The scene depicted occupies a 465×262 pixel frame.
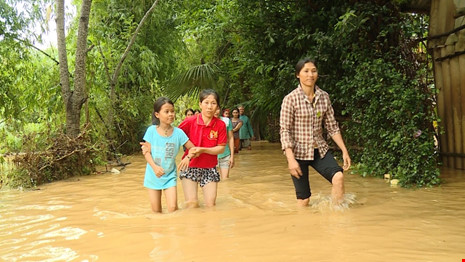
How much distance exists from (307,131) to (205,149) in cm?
119

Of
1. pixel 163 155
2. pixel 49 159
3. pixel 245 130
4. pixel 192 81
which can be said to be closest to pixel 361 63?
pixel 163 155

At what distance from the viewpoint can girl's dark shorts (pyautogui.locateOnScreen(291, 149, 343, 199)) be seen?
4539 millimetres

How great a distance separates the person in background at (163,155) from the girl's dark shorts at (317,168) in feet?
4.19

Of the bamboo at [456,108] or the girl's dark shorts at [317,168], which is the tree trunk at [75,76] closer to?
the girl's dark shorts at [317,168]

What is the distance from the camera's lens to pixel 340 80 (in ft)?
26.7

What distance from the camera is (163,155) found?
194 inches

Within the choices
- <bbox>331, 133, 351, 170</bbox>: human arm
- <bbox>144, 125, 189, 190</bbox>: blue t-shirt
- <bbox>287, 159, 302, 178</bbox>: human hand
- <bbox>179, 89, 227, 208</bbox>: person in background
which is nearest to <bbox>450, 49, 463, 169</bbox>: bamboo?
<bbox>331, 133, 351, 170</bbox>: human arm

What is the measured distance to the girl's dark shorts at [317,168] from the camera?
4.54 meters

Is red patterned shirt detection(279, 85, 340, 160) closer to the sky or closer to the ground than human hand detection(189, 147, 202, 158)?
closer to the sky

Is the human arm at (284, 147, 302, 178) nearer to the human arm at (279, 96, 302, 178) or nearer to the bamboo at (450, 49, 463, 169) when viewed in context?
the human arm at (279, 96, 302, 178)

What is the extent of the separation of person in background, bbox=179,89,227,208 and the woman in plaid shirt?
3.10 ft

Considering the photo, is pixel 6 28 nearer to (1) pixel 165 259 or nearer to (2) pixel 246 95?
(1) pixel 165 259

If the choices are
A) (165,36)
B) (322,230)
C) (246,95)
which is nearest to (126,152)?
(165,36)

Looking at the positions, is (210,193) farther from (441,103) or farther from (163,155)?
(441,103)
